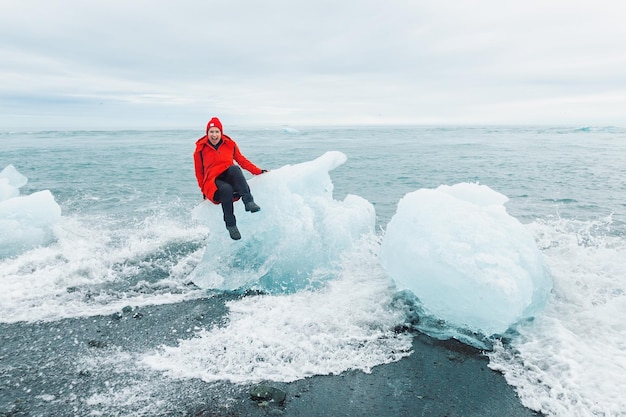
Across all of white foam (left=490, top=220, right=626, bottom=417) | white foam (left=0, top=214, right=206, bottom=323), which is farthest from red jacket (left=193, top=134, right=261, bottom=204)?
white foam (left=490, top=220, right=626, bottom=417)

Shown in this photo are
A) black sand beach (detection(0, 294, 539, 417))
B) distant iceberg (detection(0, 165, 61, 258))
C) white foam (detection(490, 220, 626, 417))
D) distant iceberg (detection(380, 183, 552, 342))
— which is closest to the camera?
black sand beach (detection(0, 294, 539, 417))

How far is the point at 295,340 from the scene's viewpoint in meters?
5.35

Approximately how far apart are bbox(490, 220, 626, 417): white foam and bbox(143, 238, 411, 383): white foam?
1404 millimetres

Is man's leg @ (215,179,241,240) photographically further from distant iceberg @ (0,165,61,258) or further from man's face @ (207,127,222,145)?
distant iceberg @ (0,165,61,258)

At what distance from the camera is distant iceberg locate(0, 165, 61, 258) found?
8711 millimetres

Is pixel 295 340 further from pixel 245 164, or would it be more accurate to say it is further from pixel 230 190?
pixel 245 164

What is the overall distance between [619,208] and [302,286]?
36.2ft

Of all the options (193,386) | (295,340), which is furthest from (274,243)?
(193,386)

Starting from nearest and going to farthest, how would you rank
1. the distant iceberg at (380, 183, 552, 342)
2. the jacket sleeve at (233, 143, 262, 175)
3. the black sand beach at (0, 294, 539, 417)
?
the black sand beach at (0, 294, 539, 417) → the distant iceberg at (380, 183, 552, 342) → the jacket sleeve at (233, 143, 262, 175)

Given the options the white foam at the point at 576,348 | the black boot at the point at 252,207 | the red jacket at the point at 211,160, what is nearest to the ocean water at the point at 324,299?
the white foam at the point at 576,348

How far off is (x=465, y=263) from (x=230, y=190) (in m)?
3.66

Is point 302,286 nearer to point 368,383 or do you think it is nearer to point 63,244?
point 368,383

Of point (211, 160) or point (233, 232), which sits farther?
point (211, 160)

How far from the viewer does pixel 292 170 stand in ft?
25.6
